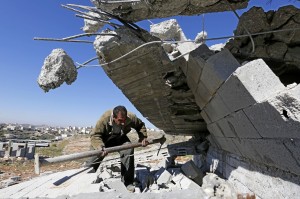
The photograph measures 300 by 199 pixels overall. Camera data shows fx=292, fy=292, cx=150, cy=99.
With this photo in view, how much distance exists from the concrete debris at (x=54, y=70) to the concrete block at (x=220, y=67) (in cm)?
163

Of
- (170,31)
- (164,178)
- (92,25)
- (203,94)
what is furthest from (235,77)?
(170,31)

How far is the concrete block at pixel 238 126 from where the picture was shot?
2.73 meters

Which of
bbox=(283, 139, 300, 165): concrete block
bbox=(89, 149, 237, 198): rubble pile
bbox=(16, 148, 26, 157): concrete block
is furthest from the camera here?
bbox=(16, 148, 26, 157): concrete block

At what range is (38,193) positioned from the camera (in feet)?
18.6

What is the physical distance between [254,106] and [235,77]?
0.31 metres

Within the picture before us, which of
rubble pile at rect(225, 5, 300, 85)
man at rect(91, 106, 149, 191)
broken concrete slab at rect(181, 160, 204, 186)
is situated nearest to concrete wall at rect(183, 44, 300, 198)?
rubble pile at rect(225, 5, 300, 85)

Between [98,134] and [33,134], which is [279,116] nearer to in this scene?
[98,134]

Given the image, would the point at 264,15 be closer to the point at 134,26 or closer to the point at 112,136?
the point at 134,26

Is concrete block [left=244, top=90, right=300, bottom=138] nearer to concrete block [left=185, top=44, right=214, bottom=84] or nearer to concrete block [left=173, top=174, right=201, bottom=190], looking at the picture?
concrete block [left=185, top=44, right=214, bottom=84]

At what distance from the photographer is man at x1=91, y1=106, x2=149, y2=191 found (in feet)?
16.4

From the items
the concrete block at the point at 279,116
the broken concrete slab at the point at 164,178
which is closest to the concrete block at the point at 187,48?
the concrete block at the point at 279,116

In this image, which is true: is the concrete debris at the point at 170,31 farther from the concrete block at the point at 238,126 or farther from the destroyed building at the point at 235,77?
the concrete block at the point at 238,126

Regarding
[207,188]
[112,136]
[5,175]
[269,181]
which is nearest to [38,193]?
[112,136]

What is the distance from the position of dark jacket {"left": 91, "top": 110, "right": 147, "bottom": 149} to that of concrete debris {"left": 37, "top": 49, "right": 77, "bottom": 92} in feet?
5.54
